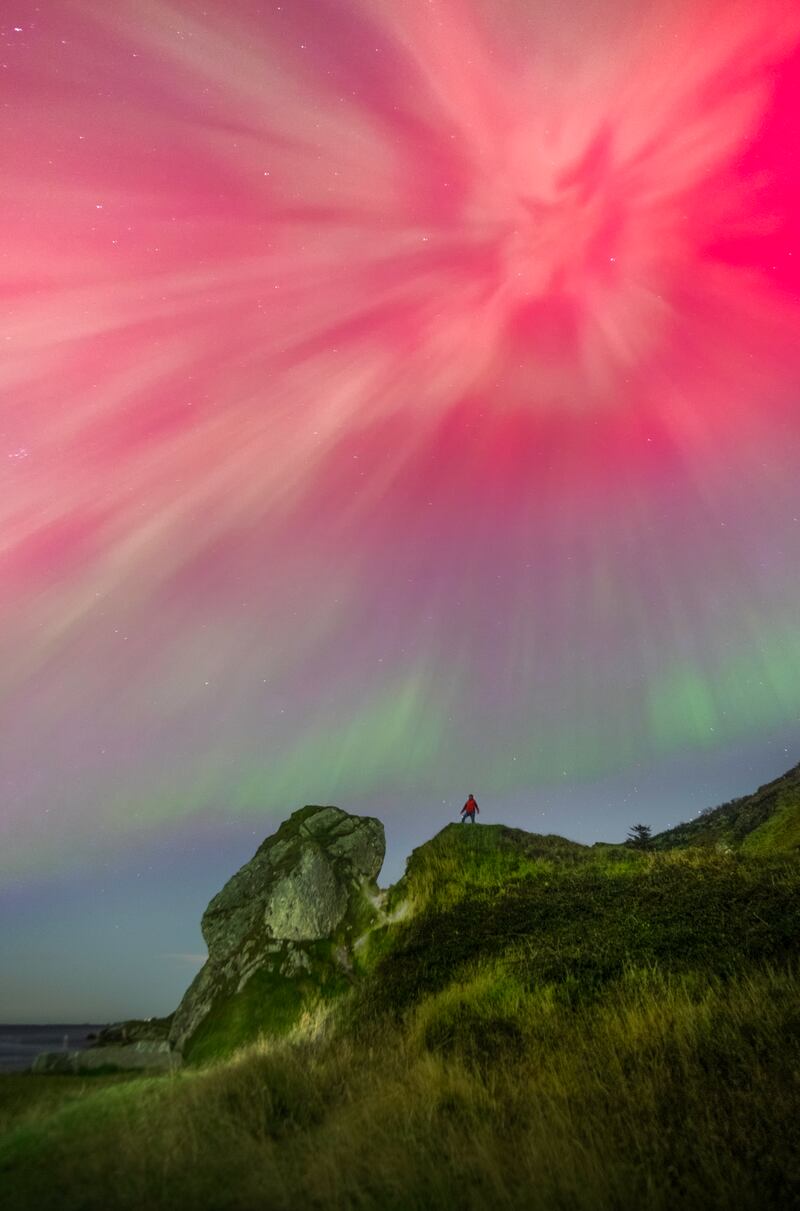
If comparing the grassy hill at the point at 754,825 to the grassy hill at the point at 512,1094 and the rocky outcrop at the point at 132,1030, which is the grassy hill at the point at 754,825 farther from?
the rocky outcrop at the point at 132,1030

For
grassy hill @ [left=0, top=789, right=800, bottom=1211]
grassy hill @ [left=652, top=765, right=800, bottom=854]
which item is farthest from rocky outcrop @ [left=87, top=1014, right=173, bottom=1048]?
grassy hill @ [left=652, top=765, right=800, bottom=854]

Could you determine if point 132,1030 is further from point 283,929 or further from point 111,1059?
point 283,929

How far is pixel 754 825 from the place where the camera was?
32500 mm

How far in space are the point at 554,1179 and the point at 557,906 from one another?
13.6 m

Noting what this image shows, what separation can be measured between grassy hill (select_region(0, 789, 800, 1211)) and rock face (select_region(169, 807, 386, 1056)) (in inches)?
93.5

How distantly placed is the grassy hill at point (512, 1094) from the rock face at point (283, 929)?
2374 millimetres

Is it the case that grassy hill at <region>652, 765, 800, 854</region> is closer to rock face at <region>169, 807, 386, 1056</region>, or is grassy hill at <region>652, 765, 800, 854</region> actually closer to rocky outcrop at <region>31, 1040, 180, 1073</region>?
rock face at <region>169, 807, 386, 1056</region>

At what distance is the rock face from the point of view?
1952 cm

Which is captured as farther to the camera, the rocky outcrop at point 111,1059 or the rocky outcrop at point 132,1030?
the rocky outcrop at point 132,1030

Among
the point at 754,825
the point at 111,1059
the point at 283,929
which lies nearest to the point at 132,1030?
the point at 111,1059

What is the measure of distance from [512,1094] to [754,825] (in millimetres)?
30437

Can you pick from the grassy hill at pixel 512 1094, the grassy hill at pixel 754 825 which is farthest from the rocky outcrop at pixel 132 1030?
the grassy hill at pixel 754 825

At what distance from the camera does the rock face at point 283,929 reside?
768 inches

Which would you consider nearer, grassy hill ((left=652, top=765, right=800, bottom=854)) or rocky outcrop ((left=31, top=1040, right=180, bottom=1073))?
rocky outcrop ((left=31, top=1040, right=180, bottom=1073))
